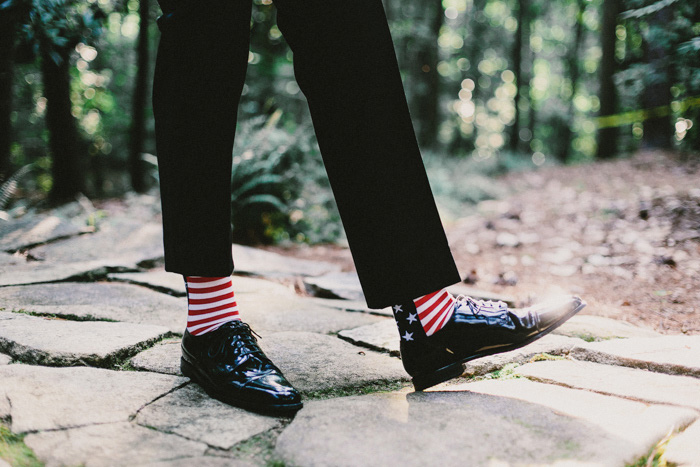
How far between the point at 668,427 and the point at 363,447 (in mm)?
592

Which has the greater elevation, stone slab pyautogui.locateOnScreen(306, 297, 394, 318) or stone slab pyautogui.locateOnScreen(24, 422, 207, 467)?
stone slab pyautogui.locateOnScreen(24, 422, 207, 467)

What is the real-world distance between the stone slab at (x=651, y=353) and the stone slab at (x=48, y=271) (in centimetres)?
200

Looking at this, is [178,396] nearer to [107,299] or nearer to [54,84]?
[107,299]

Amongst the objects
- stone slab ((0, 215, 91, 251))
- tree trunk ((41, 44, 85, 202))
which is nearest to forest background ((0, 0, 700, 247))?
tree trunk ((41, 44, 85, 202))

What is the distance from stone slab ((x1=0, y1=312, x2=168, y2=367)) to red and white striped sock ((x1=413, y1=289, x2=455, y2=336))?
79 centimetres

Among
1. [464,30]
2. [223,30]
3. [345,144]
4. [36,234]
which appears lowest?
[36,234]

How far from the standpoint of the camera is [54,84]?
4938mm

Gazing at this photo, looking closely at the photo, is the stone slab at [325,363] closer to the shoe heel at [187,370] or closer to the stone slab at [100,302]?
the shoe heel at [187,370]

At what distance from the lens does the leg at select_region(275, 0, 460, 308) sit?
1115 millimetres

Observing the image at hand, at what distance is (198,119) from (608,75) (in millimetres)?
10365

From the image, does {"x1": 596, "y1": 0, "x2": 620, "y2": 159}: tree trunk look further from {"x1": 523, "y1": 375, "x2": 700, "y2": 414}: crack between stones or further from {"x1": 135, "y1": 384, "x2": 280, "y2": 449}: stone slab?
{"x1": 135, "y1": 384, "x2": 280, "y2": 449}: stone slab

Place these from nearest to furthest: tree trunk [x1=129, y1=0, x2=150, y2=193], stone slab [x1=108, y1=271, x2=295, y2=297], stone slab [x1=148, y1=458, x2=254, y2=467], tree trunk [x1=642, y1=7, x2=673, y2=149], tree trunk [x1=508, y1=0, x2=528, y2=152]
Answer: stone slab [x1=148, y1=458, x2=254, y2=467], stone slab [x1=108, y1=271, x2=295, y2=297], tree trunk [x1=129, y1=0, x2=150, y2=193], tree trunk [x1=642, y1=7, x2=673, y2=149], tree trunk [x1=508, y1=0, x2=528, y2=152]

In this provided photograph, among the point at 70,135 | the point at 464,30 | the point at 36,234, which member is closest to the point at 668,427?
the point at 36,234

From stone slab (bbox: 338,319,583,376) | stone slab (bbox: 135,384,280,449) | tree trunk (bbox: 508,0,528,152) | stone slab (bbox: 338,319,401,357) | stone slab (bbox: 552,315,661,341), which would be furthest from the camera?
tree trunk (bbox: 508,0,528,152)
